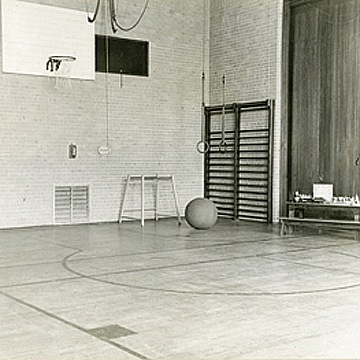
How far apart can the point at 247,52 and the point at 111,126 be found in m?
2.90

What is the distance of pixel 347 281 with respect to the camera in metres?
5.66

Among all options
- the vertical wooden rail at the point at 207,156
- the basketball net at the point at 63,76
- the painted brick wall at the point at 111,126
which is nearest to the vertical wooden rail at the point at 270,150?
the vertical wooden rail at the point at 207,156

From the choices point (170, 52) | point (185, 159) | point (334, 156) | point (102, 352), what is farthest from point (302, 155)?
point (102, 352)

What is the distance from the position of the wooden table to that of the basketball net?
4.28 m

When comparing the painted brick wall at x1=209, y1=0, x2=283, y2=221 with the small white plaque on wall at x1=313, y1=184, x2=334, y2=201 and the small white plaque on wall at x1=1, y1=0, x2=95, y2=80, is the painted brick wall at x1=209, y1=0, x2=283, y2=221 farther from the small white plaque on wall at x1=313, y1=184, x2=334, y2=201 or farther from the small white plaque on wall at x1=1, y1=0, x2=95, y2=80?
the small white plaque on wall at x1=1, y1=0, x2=95, y2=80

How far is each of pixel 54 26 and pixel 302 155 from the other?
4.75 meters

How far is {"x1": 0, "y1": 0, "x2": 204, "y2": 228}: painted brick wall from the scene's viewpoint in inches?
389

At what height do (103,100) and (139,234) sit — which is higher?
(103,100)

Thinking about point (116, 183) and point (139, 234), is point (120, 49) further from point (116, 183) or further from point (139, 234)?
point (139, 234)

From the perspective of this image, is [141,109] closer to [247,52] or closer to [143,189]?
[143,189]

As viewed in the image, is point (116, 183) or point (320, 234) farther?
point (116, 183)

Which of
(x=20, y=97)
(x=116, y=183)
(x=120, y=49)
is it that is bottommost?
(x=116, y=183)

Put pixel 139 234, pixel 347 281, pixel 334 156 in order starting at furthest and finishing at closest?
1. pixel 334 156
2. pixel 139 234
3. pixel 347 281

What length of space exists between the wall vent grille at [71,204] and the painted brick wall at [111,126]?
12 centimetres
